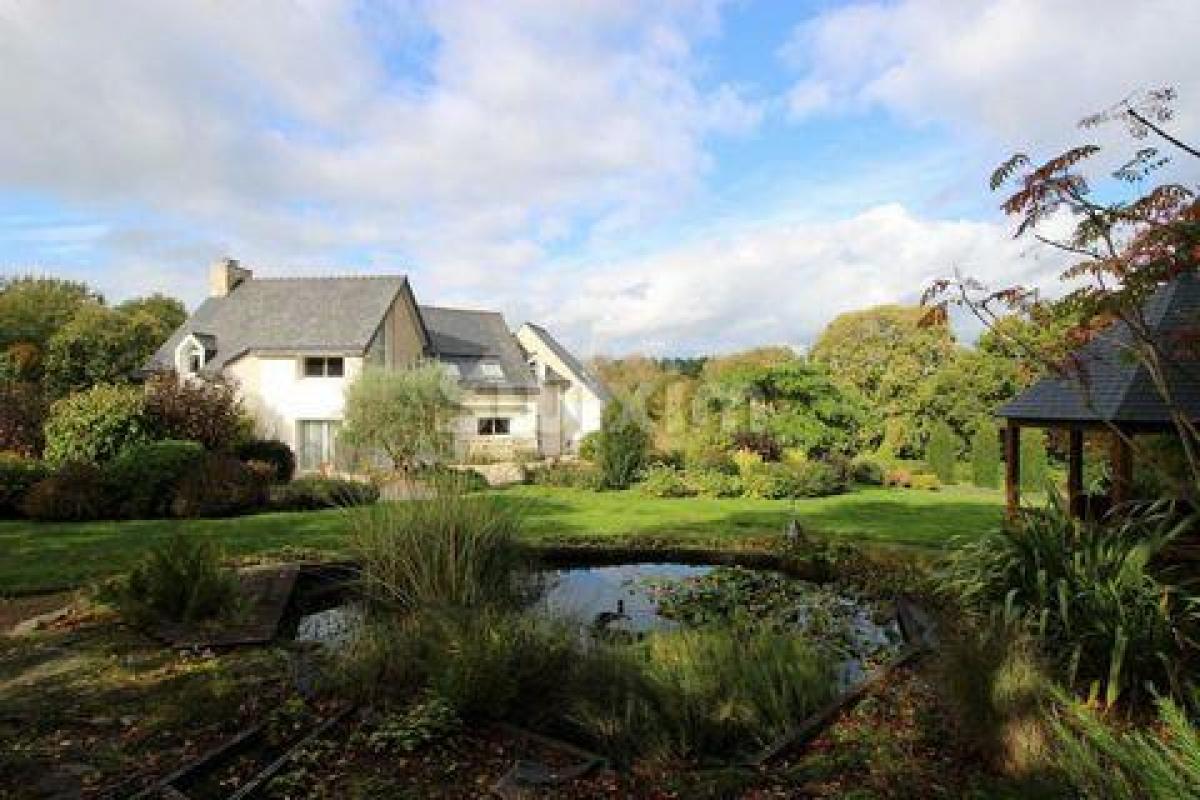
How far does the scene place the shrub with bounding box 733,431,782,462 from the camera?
2198 cm

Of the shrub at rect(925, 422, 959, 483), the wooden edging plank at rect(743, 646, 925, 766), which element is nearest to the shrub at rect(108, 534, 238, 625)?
the wooden edging plank at rect(743, 646, 925, 766)

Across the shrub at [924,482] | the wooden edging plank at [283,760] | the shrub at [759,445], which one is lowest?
the wooden edging plank at [283,760]

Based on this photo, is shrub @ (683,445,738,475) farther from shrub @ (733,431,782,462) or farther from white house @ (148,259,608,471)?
white house @ (148,259,608,471)

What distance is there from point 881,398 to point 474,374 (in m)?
15.1

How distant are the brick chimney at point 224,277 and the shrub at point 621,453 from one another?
16928 millimetres

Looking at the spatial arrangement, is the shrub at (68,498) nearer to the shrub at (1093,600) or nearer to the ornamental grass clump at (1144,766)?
the shrub at (1093,600)

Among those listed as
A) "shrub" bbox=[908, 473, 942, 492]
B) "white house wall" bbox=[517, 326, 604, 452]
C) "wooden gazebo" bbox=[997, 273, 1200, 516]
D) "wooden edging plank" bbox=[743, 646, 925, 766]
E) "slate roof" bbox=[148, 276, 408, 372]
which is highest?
"slate roof" bbox=[148, 276, 408, 372]

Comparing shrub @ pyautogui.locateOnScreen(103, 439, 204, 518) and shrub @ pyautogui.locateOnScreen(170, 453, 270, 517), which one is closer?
shrub @ pyautogui.locateOnScreen(103, 439, 204, 518)

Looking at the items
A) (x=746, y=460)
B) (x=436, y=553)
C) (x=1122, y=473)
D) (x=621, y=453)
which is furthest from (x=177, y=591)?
(x=746, y=460)

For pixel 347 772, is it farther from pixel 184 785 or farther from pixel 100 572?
pixel 100 572

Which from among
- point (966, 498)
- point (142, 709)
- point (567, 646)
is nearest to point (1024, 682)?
point (567, 646)

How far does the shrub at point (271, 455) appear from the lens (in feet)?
60.7

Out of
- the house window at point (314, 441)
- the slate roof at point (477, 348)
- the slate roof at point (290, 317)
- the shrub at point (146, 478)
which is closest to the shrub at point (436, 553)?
the shrub at point (146, 478)

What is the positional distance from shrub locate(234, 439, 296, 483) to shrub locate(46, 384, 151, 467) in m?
2.37
